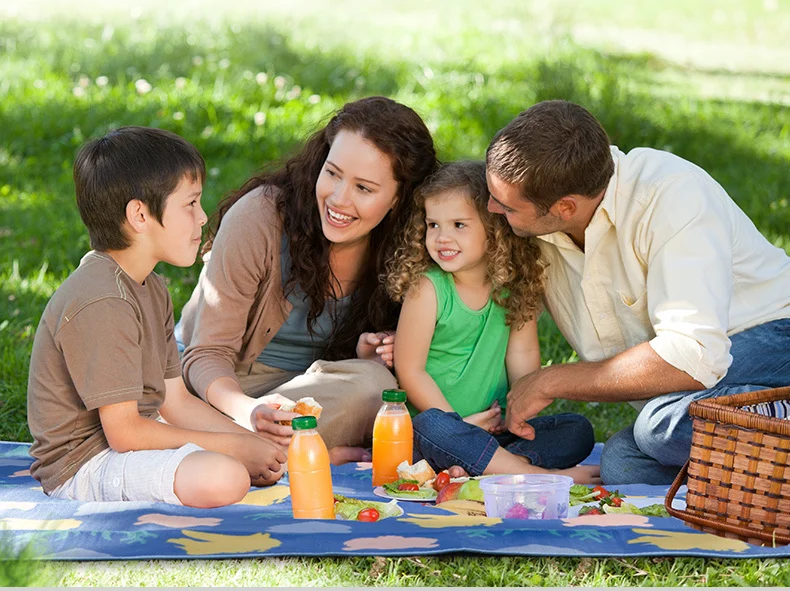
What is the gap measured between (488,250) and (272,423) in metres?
0.96

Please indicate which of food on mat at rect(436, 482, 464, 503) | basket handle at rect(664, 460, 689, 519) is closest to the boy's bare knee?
food on mat at rect(436, 482, 464, 503)

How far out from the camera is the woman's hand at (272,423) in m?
3.36

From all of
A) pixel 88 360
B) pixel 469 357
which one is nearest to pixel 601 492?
pixel 469 357

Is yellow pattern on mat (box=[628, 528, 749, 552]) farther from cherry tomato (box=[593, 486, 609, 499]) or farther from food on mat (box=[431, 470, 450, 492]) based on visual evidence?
food on mat (box=[431, 470, 450, 492])

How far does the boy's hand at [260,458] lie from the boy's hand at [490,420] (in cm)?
73

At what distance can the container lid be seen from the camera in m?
2.99

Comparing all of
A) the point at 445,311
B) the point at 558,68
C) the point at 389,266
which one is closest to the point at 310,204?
the point at 389,266

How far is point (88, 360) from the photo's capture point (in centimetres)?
294

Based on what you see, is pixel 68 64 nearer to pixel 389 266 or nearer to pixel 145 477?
pixel 389 266

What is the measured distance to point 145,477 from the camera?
3.00 m

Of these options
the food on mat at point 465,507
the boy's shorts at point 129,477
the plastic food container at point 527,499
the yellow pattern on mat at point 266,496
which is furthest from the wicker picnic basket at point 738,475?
the boy's shorts at point 129,477

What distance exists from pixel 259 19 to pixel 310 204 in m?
7.67

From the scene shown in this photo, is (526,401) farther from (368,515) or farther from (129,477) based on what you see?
(129,477)

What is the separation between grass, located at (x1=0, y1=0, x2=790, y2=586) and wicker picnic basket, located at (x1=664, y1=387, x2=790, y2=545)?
0.18 m
